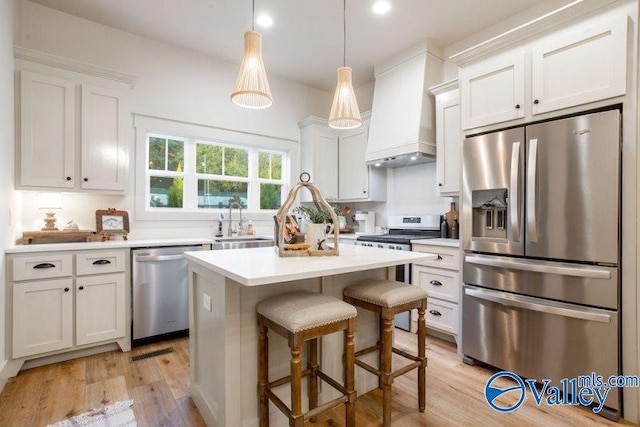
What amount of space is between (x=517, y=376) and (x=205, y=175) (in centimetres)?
366

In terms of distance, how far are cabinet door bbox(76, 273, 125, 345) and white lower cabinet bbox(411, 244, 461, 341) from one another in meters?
2.71

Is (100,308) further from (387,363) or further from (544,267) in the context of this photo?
(544,267)

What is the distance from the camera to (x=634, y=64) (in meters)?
1.87

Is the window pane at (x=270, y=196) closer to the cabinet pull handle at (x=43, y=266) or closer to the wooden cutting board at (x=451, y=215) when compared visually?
the wooden cutting board at (x=451, y=215)

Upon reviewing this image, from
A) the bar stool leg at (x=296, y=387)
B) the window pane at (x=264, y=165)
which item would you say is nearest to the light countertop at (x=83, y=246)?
the window pane at (x=264, y=165)

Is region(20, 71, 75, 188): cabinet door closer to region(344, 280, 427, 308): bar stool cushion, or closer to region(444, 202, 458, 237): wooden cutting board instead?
region(344, 280, 427, 308): bar stool cushion

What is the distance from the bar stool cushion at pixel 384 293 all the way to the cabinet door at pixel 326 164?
254cm

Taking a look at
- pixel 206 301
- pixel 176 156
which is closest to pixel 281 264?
pixel 206 301

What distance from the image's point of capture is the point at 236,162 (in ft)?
13.9

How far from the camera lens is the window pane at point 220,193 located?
3990 millimetres

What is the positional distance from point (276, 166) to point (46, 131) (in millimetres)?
2508

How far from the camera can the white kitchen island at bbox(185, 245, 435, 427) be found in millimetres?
1570

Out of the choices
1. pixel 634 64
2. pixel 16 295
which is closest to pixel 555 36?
pixel 634 64

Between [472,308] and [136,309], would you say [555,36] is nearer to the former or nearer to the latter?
[472,308]
